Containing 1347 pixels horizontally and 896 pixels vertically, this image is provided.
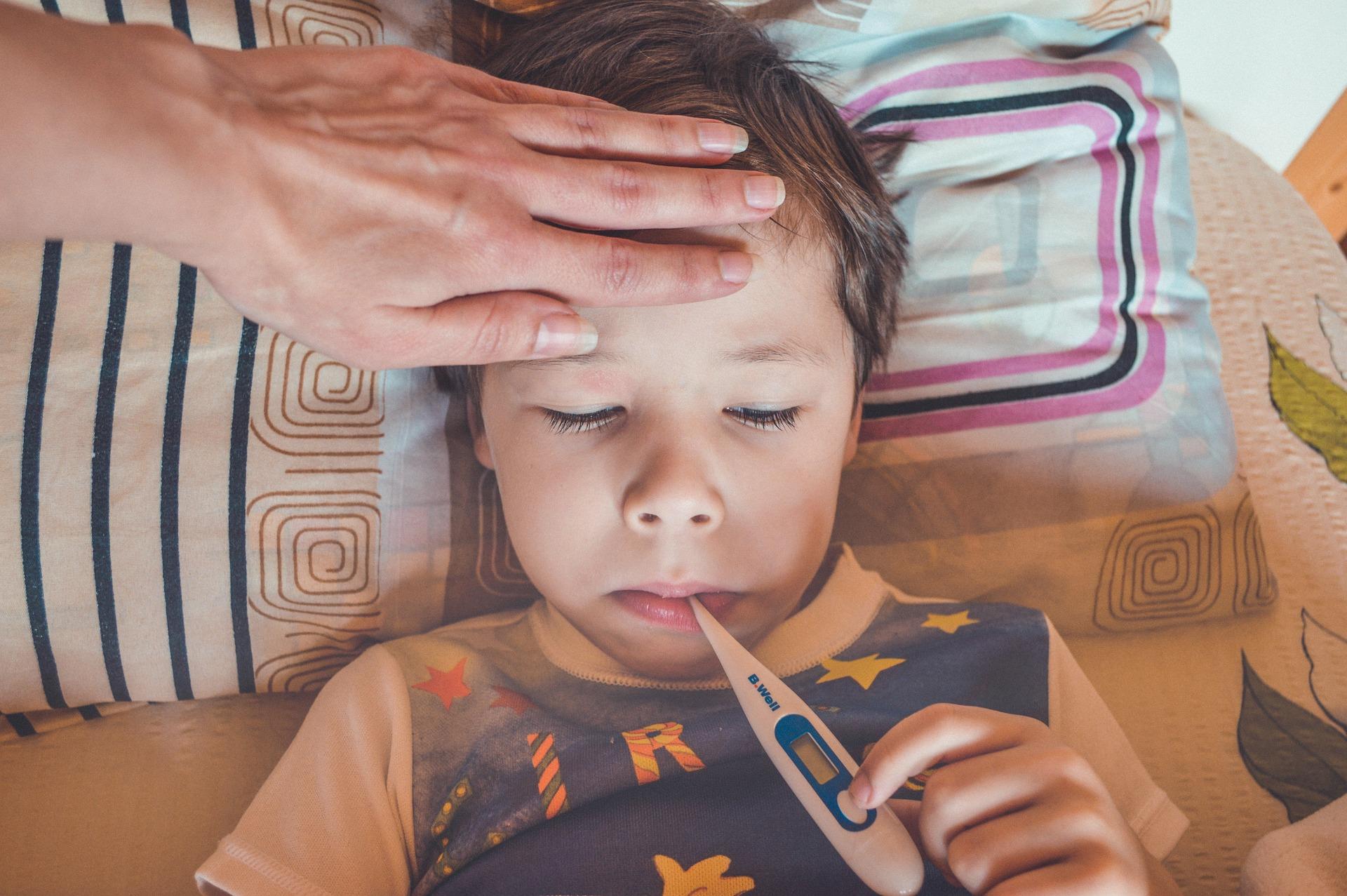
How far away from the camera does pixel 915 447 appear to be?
1004mm

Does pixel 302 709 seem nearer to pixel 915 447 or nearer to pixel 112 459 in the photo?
pixel 112 459

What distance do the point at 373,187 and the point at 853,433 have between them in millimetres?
551

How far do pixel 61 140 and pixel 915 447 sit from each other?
0.81 m

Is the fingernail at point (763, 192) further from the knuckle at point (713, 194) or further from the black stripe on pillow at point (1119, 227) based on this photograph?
the black stripe on pillow at point (1119, 227)

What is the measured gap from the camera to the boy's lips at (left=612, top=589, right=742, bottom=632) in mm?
783

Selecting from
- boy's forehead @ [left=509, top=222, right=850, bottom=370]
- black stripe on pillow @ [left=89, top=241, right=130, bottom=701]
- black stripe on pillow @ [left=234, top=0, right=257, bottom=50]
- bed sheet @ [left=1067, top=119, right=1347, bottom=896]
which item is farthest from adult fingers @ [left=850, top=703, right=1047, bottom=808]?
black stripe on pillow @ [left=234, top=0, right=257, bottom=50]

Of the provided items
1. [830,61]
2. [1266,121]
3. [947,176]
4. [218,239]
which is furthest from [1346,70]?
[218,239]

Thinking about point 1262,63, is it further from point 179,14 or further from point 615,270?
point 179,14

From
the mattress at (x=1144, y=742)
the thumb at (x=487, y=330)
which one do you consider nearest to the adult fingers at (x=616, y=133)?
the thumb at (x=487, y=330)

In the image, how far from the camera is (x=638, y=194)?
0.69m

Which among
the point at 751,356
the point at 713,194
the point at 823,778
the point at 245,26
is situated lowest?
the point at 823,778

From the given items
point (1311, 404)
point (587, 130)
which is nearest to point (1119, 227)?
Result: point (1311, 404)

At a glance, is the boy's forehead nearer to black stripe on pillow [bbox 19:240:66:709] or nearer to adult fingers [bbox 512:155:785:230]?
adult fingers [bbox 512:155:785:230]

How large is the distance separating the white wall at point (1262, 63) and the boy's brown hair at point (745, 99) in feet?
2.46
